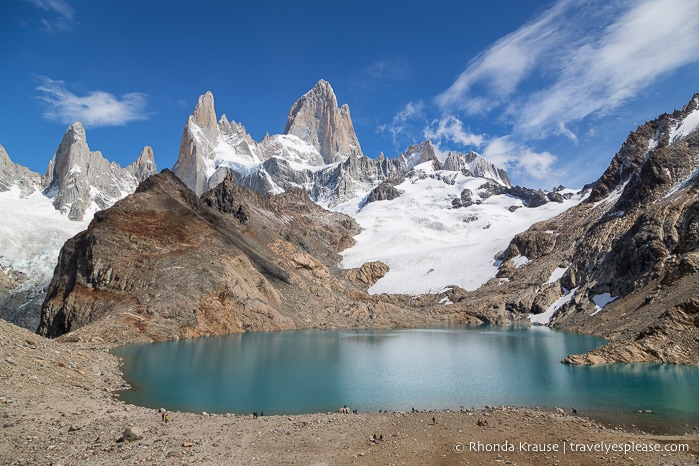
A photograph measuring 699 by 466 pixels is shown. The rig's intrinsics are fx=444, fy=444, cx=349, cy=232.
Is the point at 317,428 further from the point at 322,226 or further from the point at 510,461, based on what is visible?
the point at 322,226

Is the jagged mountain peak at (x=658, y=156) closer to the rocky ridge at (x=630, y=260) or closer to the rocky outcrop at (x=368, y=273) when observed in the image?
the rocky ridge at (x=630, y=260)

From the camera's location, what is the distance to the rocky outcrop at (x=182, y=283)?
191ft

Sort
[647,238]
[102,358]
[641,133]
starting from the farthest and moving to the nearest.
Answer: [641,133], [647,238], [102,358]

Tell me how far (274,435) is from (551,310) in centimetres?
9371

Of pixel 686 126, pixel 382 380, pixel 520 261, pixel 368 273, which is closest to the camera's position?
pixel 382 380

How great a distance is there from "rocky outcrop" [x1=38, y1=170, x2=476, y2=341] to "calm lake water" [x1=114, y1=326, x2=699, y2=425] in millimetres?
10230

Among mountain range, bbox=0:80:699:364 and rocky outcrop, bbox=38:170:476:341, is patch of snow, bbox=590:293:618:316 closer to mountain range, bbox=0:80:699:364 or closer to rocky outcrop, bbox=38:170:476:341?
mountain range, bbox=0:80:699:364

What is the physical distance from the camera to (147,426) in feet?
60.5

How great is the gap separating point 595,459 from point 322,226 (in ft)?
557

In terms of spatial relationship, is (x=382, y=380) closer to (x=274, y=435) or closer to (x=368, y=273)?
(x=274, y=435)

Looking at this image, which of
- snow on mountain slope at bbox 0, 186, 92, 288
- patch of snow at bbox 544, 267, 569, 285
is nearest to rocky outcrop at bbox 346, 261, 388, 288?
patch of snow at bbox 544, 267, 569, 285

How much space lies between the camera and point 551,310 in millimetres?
98312

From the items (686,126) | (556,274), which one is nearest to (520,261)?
(556,274)

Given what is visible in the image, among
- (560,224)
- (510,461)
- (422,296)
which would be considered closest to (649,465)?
(510,461)
